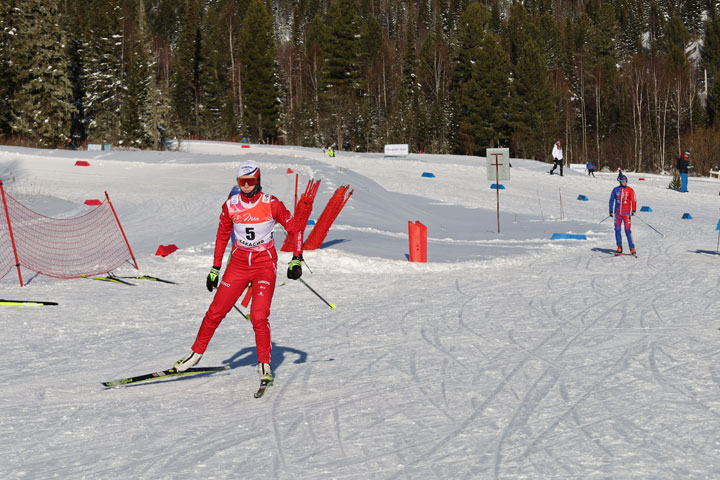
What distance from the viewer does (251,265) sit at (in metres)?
6.75

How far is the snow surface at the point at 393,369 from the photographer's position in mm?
4906

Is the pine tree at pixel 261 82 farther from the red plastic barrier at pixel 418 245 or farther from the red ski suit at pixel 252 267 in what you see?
the red ski suit at pixel 252 267

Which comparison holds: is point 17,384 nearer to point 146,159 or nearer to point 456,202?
point 456,202

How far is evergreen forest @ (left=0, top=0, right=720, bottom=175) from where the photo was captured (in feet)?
164

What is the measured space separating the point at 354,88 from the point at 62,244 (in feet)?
205

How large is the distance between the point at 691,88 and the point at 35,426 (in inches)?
3241

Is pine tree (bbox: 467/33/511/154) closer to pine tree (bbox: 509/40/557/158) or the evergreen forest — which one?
the evergreen forest

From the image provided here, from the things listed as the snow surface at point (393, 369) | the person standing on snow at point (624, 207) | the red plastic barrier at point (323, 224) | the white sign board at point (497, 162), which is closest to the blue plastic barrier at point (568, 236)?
the snow surface at point (393, 369)

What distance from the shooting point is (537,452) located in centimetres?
496

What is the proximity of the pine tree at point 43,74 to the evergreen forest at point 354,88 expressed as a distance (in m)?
0.10

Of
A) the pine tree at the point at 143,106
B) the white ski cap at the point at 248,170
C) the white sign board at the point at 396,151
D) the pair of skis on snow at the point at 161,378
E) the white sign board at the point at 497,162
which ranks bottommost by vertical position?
the pair of skis on snow at the point at 161,378

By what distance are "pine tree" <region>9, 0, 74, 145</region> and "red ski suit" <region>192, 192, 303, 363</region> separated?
44.0 m

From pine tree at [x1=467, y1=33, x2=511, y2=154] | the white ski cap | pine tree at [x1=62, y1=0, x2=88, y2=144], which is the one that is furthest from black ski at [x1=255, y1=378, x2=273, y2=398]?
pine tree at [x1=467, y1=33, x2=511, y2=154]

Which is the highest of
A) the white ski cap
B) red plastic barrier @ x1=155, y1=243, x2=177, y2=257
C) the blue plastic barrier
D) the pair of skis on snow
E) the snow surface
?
the white ski cap
